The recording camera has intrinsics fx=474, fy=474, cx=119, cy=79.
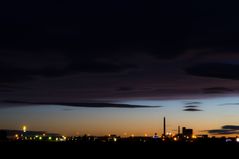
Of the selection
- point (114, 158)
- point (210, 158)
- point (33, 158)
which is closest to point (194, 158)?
point (210, 158)

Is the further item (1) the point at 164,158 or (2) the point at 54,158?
(1) the point at 164,158

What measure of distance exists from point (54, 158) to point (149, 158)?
56.0ft

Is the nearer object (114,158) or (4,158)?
(4,158)

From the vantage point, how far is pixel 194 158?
3369 inches

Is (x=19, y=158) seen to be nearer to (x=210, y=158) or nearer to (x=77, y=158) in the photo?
(x=77, y=158)

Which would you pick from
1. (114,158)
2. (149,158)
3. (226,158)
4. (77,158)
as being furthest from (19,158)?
(226,158)

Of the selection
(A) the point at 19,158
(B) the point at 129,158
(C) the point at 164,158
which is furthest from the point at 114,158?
(A) the point at 19,158

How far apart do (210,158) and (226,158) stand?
291cm

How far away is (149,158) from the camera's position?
85562 mm

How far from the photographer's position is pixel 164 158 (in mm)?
87188

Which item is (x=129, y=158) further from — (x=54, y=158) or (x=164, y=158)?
(x=54, y=158)

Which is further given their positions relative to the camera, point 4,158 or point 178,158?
point 178,158

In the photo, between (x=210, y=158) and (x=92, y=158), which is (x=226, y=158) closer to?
(x=210, y=158)

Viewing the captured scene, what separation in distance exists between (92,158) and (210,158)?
21236 mm
